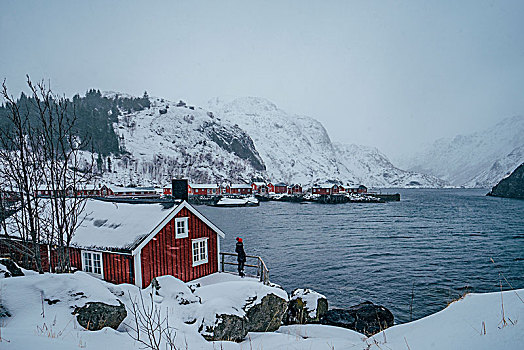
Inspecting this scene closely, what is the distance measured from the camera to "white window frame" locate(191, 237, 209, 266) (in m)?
16.0

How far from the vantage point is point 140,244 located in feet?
43.1

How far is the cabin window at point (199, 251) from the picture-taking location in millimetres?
16094

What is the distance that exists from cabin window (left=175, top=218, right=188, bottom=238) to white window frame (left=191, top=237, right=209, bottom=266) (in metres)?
0.71

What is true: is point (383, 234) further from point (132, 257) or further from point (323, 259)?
point (132, 257)

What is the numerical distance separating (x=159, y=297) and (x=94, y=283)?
210 centimetres

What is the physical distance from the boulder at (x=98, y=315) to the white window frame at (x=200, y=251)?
938cm

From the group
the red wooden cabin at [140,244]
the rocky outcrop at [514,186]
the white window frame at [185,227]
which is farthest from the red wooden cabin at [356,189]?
the white window frame at [185,227]

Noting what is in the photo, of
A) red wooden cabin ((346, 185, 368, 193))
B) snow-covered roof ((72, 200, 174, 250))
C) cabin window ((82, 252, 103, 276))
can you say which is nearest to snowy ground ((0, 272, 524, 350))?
snow-covered roof ((72, 200, 174, 250))

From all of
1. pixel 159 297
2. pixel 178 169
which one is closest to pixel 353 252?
pixel 159 297

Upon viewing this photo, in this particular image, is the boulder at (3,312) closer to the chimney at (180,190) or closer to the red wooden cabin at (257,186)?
the chimney at (180,190)

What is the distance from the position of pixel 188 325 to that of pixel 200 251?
892cm

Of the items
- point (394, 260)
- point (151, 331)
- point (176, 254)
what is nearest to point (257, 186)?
point (394, 260)

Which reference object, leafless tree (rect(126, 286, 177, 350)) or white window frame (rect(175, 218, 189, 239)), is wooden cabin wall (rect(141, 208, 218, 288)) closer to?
white window frame (rect(175, 218, 189, 239))

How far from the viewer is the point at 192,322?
313 inches
